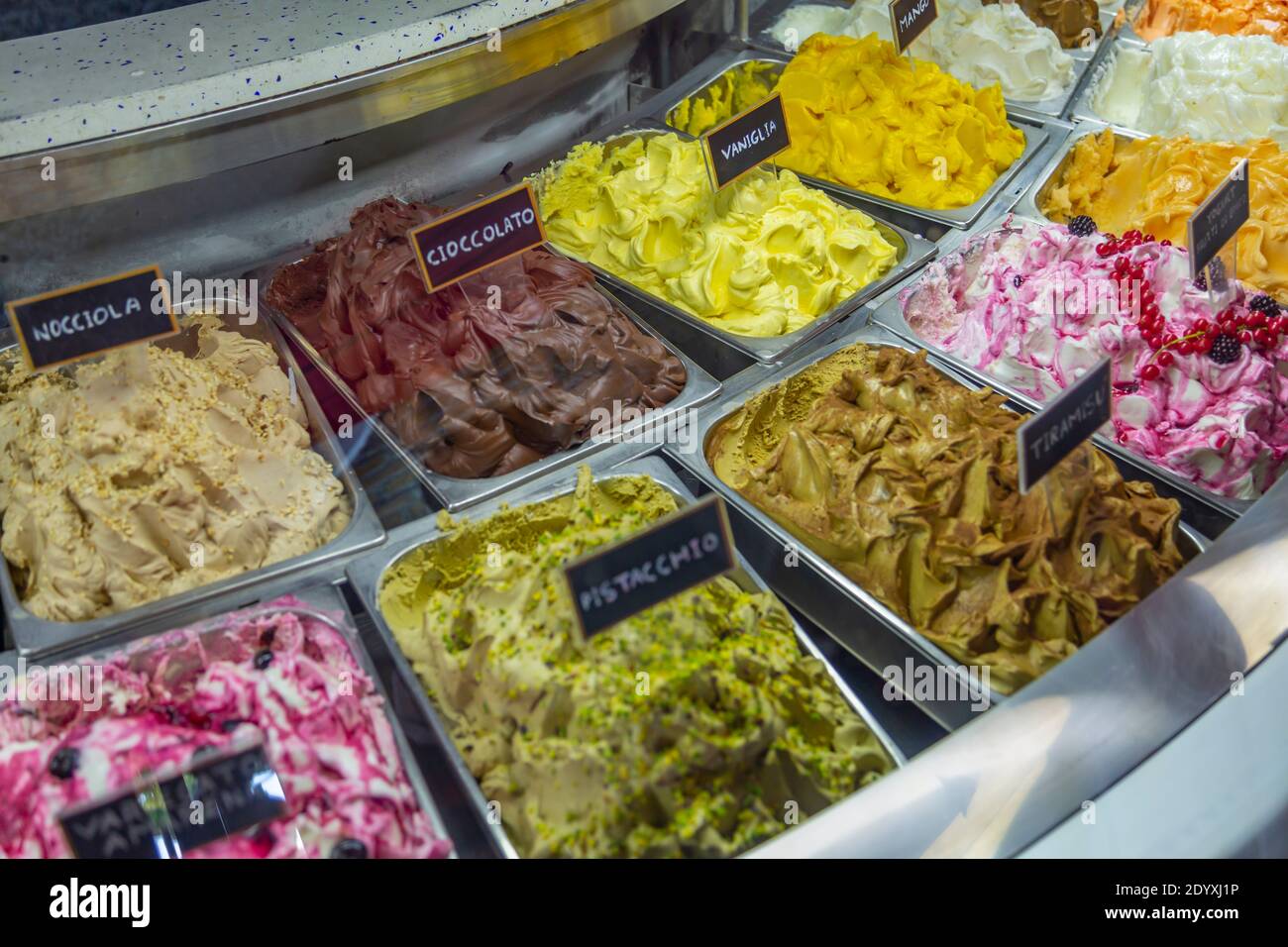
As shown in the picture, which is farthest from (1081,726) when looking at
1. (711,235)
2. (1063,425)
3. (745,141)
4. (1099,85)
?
(1099,85)

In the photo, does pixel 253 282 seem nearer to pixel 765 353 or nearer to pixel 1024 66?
pixel 765 353

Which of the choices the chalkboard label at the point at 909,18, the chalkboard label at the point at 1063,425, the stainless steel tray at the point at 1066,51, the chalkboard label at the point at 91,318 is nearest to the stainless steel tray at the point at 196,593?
the chalkboard label at the point at 91,318

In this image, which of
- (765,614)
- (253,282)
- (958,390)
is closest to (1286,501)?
(958,390)

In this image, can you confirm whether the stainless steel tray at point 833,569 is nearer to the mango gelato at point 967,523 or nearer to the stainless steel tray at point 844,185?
the mango gelato at point 967,523

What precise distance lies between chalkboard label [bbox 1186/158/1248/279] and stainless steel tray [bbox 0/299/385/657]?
1.76 m

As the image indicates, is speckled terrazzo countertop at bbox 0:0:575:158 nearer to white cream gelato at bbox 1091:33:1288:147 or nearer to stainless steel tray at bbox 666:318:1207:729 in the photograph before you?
stainless steel tray at bbox 666:318:1207:729

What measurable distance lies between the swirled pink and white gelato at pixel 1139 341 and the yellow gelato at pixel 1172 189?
11.6 inches

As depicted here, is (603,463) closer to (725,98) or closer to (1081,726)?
(1081,726)

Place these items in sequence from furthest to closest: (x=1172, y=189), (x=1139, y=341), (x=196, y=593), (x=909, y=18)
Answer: (x=909, y=18), (x=1172, y=189), (x=1139, y=341), (x=196, y=593)

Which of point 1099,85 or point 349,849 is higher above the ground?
point 1099,85

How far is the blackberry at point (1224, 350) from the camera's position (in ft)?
7.43

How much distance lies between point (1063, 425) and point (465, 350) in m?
1.21

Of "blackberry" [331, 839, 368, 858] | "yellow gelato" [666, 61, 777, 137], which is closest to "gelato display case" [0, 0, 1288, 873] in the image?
"blackberry" [331, 839, 368, 858]

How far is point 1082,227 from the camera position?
2.65 m
